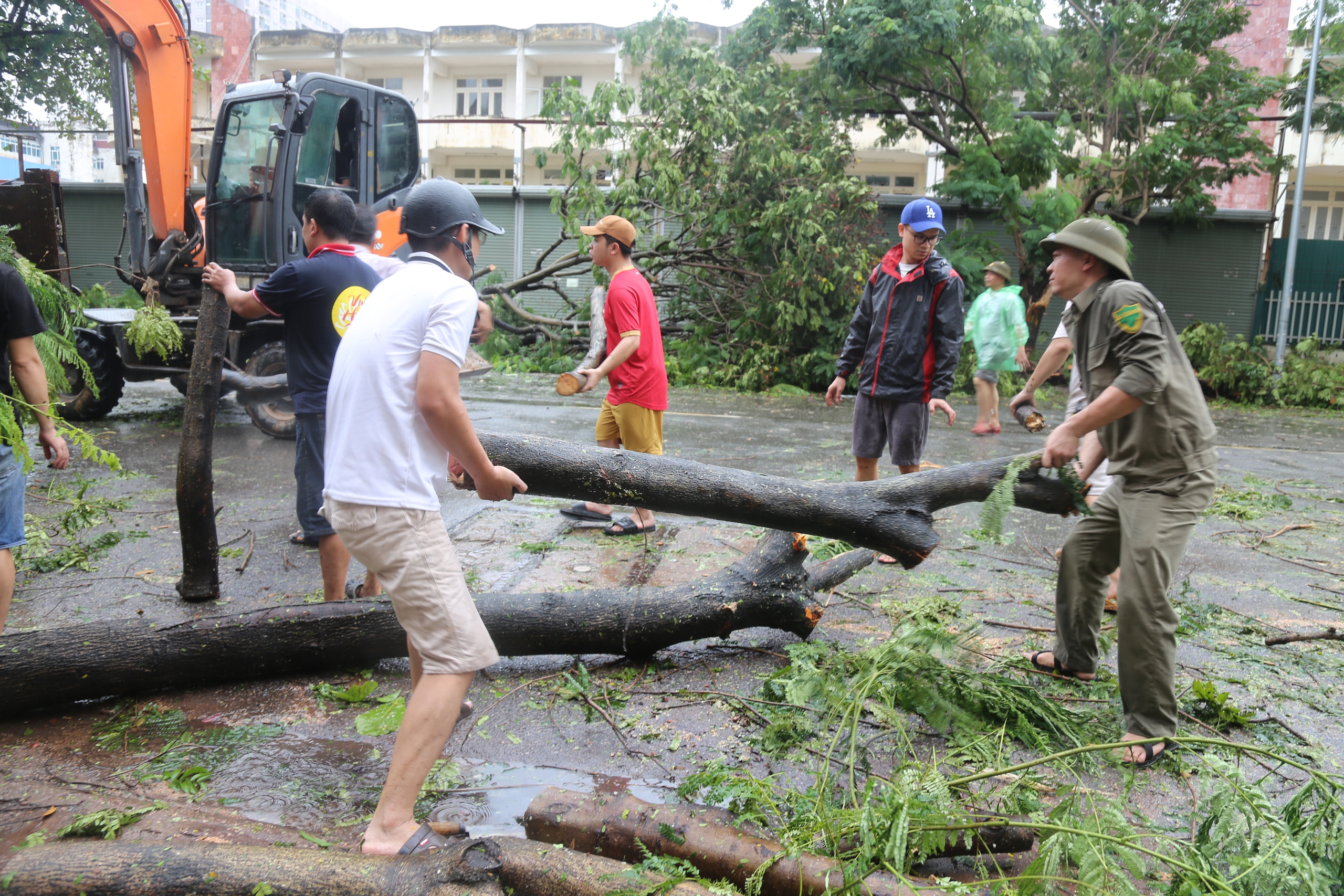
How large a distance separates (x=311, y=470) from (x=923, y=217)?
368 cm

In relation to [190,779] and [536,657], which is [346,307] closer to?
[536,657]

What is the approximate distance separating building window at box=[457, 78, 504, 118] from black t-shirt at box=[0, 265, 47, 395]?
117 ft

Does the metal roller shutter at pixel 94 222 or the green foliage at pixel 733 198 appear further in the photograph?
the metal roller shutter at pixel 94 222

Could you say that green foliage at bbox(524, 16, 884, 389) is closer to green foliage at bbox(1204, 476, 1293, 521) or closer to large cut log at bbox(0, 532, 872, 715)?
green foliage at bbox(1204, 476, 1293, 521)

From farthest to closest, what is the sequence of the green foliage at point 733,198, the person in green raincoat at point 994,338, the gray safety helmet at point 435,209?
the green foliage at point 733,198 < the person in green raincoat at point 994,338 < the gray safety helmet at point 435,209

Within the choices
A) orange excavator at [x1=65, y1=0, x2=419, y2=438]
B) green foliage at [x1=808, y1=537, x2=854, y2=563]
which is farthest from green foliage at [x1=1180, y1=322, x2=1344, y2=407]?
orange excavator at [x1=65, y1=0, x2=419, y2=438]

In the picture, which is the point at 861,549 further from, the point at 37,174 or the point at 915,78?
the point at 915,78

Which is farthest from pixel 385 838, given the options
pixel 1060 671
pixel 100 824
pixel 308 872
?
pixel 1060 671

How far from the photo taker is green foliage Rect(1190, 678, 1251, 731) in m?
3.41

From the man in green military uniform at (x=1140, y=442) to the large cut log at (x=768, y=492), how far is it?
52 centimetres

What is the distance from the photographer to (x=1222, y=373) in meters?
15.3

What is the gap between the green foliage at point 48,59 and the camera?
16234 millimetres

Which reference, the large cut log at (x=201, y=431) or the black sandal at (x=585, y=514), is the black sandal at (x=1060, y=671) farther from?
the large cut log at (x=201, y=431)

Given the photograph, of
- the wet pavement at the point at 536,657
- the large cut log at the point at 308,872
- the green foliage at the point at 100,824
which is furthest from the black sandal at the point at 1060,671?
the green foliage at the point at 100,824
